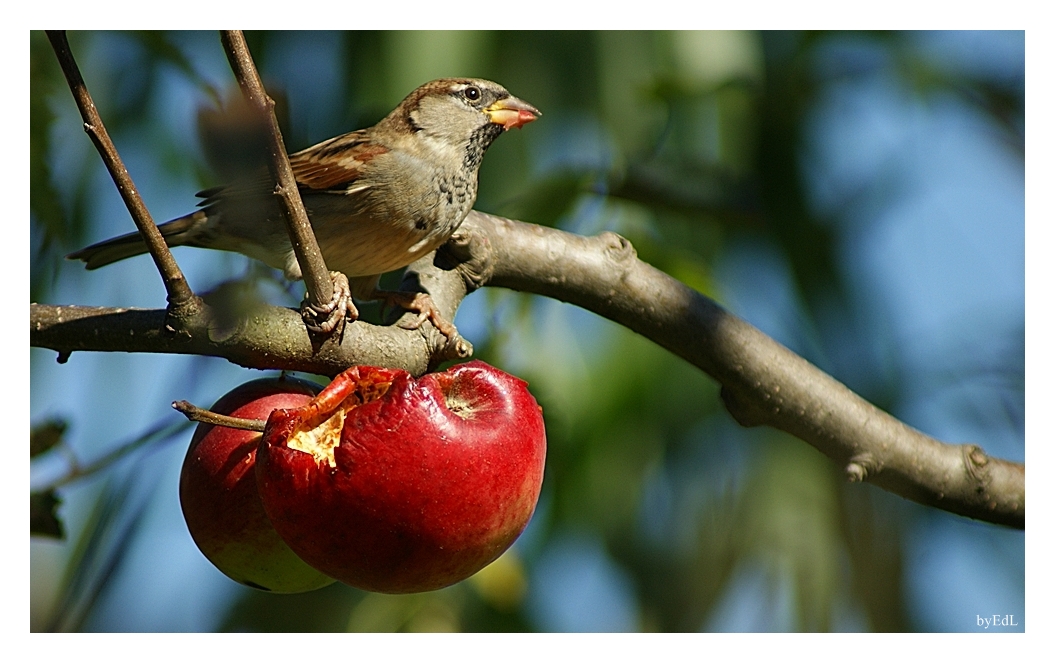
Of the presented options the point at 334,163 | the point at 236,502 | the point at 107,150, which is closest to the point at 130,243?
the point at 334,163

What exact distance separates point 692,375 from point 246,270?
6.84 feet

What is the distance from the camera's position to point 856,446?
239 centimetres

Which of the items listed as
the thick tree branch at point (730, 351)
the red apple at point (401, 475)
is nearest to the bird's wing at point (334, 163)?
the thick tree branch at point (730, 351)

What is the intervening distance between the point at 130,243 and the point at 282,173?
149 cm

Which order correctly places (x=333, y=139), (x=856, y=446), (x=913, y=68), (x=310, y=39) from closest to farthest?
(x=856, y=446)
(x=333, y=139)
(x=310, y=39)
(x=913, y=68)

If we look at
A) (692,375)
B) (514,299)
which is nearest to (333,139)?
(514,299)

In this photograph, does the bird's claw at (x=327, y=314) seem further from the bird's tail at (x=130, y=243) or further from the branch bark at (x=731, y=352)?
the bird's tail at (x=130, y=243)

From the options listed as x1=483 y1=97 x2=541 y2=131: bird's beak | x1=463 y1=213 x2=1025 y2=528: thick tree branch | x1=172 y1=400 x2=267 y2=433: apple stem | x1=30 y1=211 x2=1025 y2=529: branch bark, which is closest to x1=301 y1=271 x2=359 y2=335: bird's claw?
x1=172 y1=400 x2=267 y2=433: apple stem

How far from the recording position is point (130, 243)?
265 centimetres

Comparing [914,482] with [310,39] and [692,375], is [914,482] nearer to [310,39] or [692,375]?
[692,375]

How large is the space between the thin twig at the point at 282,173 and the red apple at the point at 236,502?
288mm

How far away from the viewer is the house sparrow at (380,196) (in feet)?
8.05

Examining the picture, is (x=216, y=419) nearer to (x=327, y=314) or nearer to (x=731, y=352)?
(x=327, y=314)

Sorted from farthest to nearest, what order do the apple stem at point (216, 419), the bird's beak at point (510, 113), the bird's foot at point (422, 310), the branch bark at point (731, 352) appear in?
the bird's beak at point (510, 113) < the branch bark at point (731, 352) < the bird's foot at point (422, 310) < the apple stem at point (216, 419)
